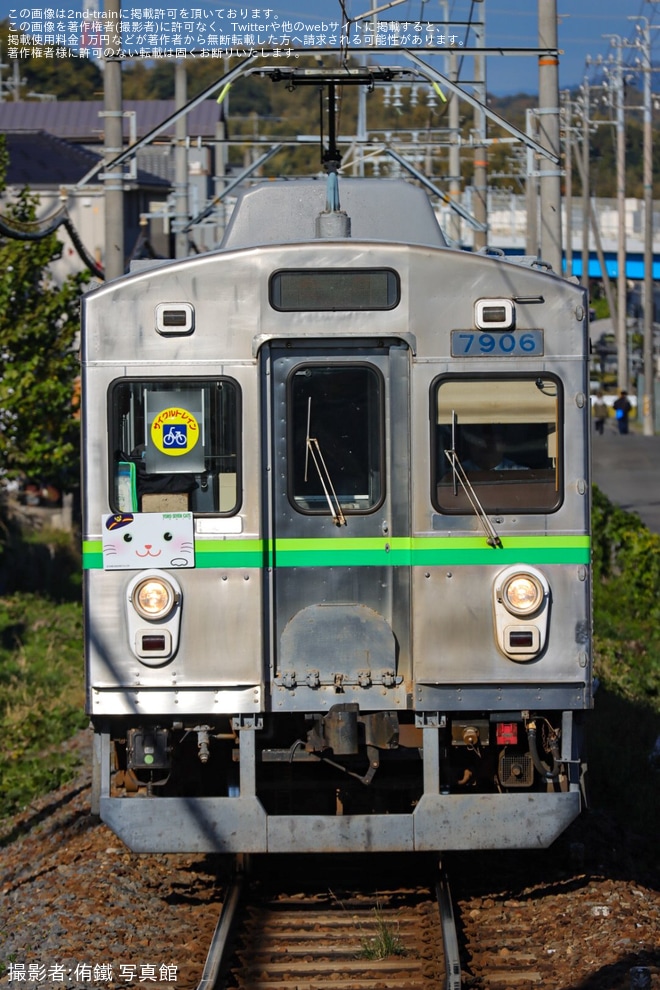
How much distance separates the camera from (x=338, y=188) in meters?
8.20

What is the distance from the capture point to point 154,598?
6762 mm

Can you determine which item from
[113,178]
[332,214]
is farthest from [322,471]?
[113,178]

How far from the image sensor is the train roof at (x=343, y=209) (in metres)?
8.22

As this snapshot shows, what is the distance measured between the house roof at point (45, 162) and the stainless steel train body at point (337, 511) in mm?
28781

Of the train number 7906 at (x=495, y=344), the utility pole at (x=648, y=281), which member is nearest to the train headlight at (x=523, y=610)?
the train number 7906 at (x=495, y=344)

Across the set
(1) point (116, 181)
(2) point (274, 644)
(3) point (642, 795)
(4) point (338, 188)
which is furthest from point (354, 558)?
(1) point (116, 181)

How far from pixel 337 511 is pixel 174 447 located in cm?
82

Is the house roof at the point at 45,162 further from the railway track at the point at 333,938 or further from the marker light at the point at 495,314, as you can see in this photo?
the marker light at the point at 495,314

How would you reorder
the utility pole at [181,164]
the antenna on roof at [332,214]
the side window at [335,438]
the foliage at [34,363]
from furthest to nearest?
the utility pole at [181,164] < the foliage at [34,363] < the antenna on roof at [332,214] < the side window at [335,438]

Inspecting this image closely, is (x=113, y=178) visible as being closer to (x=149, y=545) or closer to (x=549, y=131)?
(x=549, y=131)

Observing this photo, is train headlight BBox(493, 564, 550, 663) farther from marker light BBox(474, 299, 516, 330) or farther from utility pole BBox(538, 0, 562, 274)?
utility pole BBox(538, 0, 562, 274)

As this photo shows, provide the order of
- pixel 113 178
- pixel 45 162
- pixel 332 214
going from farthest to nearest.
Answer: pixel 45 162 → pixel 113 178 → pixel 332 214

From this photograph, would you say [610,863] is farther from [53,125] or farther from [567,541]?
[53,125]

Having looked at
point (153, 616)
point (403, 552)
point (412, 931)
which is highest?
point (403, 552)
